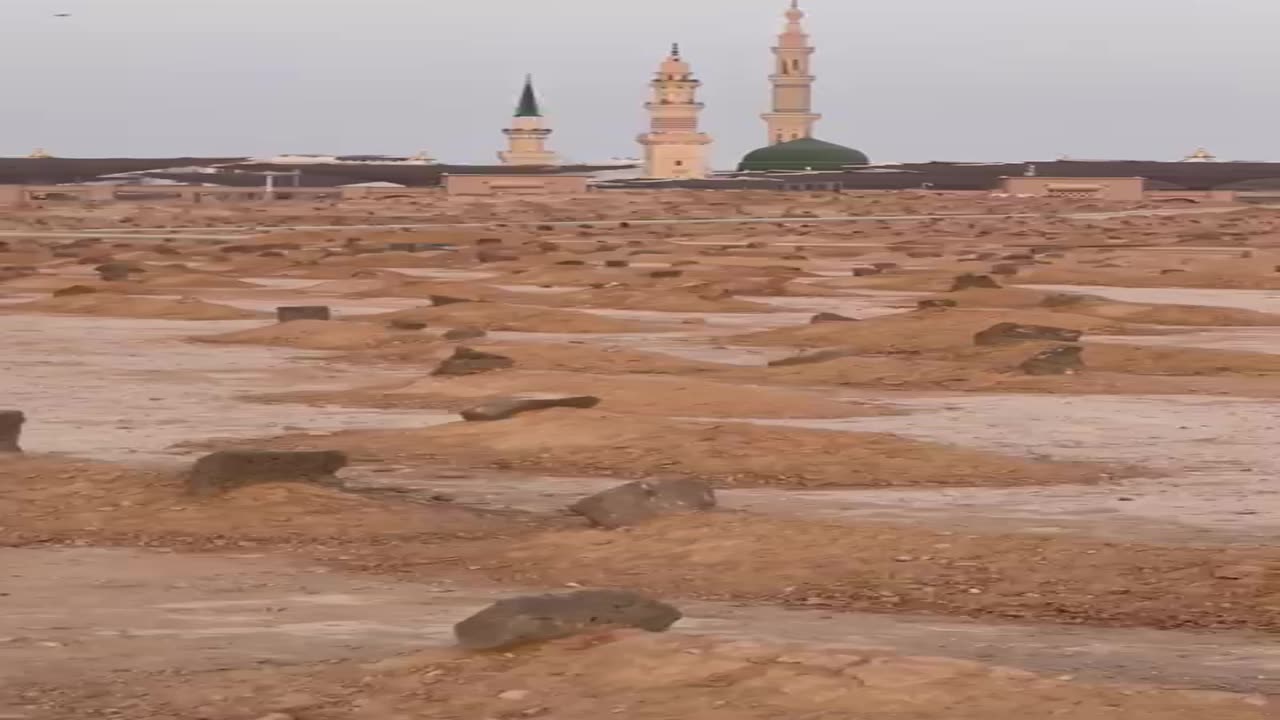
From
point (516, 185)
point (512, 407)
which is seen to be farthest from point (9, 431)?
point (516, 185)

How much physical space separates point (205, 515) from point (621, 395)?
33.0 feet

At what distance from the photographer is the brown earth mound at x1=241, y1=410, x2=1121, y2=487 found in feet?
74.4

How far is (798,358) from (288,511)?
56.3 feet

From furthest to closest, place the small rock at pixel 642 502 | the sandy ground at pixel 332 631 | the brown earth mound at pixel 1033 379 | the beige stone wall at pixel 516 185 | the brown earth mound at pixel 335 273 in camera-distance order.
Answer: the beige stone wall at pixel 516 185, the brown earth mound at pixel 335 273, the brown earth mound at pixel 1033 379, the small rock at pixel 642 502, the sandy ground at pixel 332 631

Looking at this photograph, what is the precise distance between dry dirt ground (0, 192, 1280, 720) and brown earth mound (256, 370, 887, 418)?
9 centimetres

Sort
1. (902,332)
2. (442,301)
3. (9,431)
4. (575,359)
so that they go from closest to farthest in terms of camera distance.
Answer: (9,431), (575,359), (902,332), (442,301)

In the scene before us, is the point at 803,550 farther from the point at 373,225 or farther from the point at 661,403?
the point at 373,225

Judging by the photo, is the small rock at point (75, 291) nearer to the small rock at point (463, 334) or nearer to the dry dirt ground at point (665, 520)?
the dry dirt ground at point (665, 520)

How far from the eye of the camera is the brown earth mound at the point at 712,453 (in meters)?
22.7

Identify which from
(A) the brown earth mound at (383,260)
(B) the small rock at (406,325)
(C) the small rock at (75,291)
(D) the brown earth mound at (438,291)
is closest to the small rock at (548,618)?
(B) the small rock at (406,325)

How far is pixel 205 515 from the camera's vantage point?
63.7 feet

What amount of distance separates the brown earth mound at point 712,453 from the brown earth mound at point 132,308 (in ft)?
80.4

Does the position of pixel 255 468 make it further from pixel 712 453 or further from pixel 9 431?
pixel 712 453

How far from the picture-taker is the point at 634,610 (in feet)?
45.3
